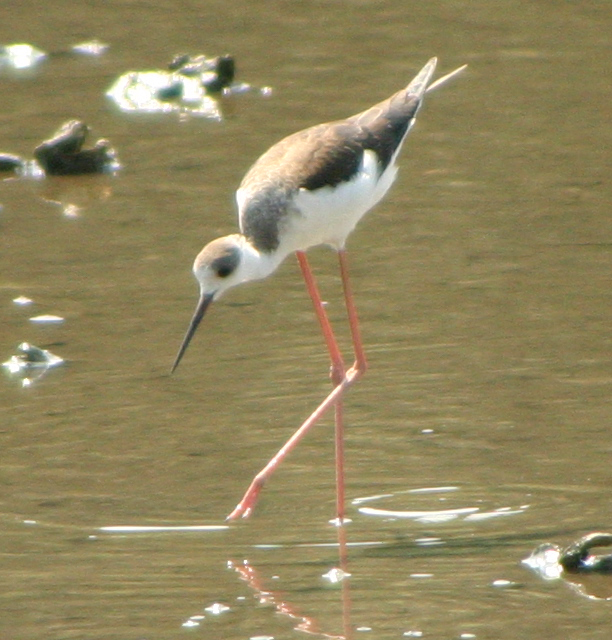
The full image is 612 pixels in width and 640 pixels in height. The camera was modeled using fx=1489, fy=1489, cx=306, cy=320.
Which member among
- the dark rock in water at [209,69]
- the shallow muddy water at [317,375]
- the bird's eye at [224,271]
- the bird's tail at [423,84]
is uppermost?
the bird's eye at [224,271]

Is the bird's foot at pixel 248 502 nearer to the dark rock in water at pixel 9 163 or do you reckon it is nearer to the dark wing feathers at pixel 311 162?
the dark wing feathers at pixel 311 162

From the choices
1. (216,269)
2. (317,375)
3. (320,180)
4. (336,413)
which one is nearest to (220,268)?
(216,269)

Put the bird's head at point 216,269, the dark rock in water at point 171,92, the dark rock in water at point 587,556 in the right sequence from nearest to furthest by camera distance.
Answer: the dark rock in water at point 587,556
the bird's head at point 216,269
the dark rock in water at point 171,92

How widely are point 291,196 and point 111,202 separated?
3009 millimetres

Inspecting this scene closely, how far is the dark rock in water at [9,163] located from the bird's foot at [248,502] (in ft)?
13.7

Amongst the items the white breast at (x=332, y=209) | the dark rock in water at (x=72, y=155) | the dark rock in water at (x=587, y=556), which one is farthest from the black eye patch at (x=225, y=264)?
the dark rock in water at (x=72, y=155)

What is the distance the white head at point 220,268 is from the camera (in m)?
5.03

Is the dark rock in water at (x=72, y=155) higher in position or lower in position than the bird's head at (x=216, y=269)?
lower

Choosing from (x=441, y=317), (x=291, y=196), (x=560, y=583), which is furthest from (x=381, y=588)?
(x=441, y=317)

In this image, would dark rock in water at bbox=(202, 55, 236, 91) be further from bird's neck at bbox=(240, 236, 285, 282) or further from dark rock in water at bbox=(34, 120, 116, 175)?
bird's neck at bbox=(240, 236, 285, 282)

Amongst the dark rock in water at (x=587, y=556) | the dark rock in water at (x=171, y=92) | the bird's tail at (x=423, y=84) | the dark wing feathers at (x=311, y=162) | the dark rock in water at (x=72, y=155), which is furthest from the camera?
the dark rock in water at (x=171, y=92)

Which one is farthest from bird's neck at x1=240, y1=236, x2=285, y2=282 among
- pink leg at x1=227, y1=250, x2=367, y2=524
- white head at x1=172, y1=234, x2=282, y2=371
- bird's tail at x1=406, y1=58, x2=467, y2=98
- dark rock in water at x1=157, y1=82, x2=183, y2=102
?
dark rock in water at x1=157, y1=82, x2=183, y2=102

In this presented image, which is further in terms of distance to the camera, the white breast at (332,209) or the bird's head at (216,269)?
the white breast at (332,209)

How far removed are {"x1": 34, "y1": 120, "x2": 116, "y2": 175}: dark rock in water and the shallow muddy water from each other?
0.16m
